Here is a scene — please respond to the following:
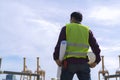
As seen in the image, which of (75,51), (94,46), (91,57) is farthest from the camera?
(94,46)

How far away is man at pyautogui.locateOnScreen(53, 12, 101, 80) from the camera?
6.11 m

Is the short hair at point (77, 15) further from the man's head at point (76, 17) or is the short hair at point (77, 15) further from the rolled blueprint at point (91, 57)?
the rolled blueprint at point (91, 57)

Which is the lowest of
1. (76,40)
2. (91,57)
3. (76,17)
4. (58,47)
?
(91,57)

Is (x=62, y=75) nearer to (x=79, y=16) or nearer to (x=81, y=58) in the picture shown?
(x=81, y=58)

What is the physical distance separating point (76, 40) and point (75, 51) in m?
0.19

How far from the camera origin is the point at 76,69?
611cm

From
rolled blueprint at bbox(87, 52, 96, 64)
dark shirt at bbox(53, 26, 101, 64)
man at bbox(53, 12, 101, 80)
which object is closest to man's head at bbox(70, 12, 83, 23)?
man at bbox(53, 12, 101, 80)

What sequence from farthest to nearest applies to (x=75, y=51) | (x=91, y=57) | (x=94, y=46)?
(x=94, y=46) < (x=91, y=57) < (x=75, y=51)

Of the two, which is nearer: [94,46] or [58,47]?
[58,47]

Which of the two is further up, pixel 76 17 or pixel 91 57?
pixel 76 17

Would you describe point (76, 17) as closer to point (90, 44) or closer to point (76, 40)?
point (76, 40)

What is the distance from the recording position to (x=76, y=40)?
6.22m

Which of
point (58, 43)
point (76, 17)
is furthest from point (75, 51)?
point (76, 17)

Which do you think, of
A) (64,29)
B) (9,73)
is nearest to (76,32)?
(64,29)
